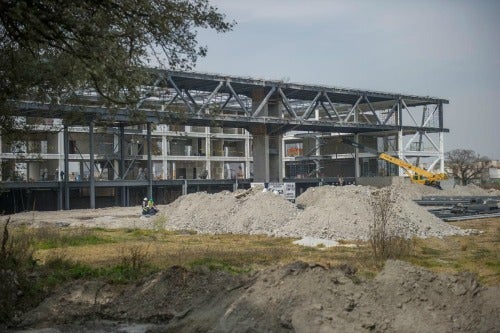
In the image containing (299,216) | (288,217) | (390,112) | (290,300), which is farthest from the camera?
(390,112)

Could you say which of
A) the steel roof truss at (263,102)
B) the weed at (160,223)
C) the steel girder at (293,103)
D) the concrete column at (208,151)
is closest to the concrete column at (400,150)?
the steel girder at (293,103)

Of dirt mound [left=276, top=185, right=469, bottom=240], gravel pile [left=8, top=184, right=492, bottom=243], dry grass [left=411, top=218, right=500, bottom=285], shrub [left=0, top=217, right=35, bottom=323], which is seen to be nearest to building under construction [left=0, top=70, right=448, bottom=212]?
gravel pile [left=8, top=184, right=492, bottom=243]

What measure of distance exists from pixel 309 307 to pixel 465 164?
8921 centimetres

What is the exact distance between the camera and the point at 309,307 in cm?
901

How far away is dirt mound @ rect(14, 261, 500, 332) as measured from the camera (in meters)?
8.91

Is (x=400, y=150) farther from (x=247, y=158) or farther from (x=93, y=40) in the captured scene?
(x=93, y=40)

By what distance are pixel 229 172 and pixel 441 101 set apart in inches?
1229

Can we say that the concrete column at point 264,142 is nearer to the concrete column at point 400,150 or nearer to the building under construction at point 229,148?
the building under construction at point 229,148

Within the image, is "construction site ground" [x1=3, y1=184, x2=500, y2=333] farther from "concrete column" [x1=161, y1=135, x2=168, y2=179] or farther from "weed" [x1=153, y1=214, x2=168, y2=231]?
"concrete column" [x1=161, y1=135, x2=168, y2=179]

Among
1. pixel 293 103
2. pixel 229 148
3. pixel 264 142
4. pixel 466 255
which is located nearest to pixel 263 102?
pixel 264 142

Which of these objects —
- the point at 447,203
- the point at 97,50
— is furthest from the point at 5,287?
the point at 447,203

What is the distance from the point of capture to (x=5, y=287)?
11.1 metres

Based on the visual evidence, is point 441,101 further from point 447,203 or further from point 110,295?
point 110,295

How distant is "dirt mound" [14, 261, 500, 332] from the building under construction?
1017 inches
